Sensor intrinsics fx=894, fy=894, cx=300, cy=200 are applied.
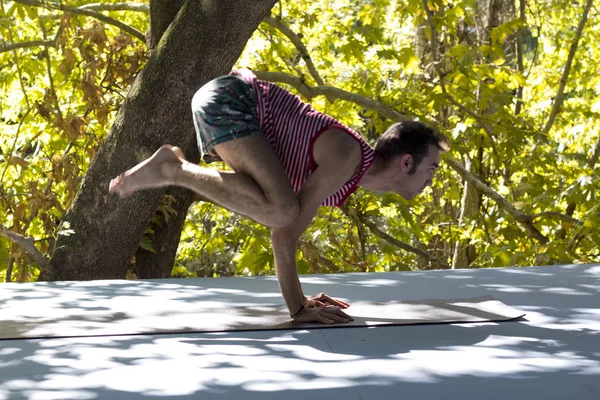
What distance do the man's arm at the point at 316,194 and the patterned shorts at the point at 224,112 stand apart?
277 mm

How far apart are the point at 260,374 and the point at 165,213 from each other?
3222 millimetres

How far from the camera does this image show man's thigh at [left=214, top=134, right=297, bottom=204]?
9.91ft

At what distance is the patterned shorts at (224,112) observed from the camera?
3133 mm

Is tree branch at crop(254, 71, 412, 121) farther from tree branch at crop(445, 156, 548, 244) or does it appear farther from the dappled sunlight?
the dappled sunlight

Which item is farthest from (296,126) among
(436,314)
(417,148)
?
(436,314)

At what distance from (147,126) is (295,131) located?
7.09 ft

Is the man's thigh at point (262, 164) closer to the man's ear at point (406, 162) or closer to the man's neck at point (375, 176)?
the man's neck at point (375, 176)

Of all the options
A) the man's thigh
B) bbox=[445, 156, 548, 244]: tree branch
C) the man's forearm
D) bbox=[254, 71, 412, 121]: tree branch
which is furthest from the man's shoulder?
bbox=[445, 156, 548, 244]: tree branch

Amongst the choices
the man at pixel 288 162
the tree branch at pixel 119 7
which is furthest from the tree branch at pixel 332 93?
the man at pixel 288 162

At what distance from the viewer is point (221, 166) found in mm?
7770

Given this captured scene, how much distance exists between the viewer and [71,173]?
5699mm

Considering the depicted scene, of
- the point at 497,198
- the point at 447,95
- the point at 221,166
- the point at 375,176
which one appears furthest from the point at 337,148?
the point at 221,166

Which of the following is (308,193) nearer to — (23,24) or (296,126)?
(296,126)

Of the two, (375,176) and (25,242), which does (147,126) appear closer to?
(25,242)
